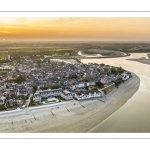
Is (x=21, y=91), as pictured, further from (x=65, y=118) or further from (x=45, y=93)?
(x=65, y=118)

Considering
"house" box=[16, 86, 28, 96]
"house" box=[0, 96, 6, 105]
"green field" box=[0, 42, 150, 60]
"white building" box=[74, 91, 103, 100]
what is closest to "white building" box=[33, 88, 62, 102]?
"house" box=[16, 86, 28, 96]

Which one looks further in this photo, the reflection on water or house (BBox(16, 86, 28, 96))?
house (BBox(16, 86, 28, 96))

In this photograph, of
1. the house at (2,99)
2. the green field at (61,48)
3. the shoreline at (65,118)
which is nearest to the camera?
the shoreline at (65,118)

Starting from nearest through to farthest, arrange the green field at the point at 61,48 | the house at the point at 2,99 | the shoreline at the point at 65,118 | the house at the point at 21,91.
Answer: the shoreline at the point at 65,118
the house at the point at 2,99
the house at the point at 21,91
the green field at the point at 61,48

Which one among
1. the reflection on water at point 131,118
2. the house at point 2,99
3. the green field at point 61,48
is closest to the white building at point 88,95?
the reflection on water at point 131,118

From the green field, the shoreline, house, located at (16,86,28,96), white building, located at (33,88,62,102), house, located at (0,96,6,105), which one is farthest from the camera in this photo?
the green field

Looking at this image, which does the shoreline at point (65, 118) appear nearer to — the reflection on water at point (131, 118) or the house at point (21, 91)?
the reflection on water at point (131, 118)

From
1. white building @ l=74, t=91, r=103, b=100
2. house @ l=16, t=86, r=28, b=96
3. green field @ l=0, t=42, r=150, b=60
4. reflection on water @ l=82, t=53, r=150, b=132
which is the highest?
green field @ l=0, t=42, r=150, b=60

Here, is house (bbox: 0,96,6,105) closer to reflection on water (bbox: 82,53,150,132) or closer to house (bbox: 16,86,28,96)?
house (bbox: 16,86,28,96)

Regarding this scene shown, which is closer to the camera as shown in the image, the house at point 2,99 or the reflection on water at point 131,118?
the reflection on water at point 131,118
